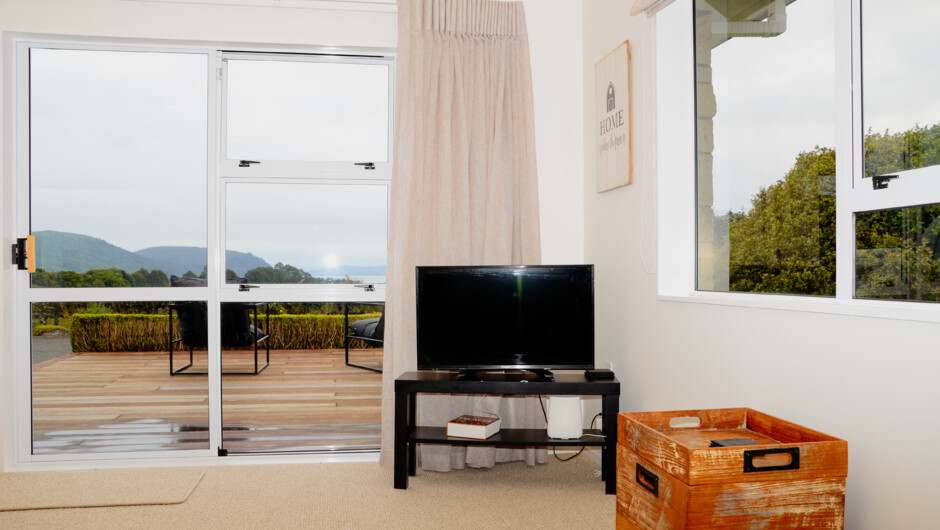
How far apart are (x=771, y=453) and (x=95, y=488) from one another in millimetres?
2755

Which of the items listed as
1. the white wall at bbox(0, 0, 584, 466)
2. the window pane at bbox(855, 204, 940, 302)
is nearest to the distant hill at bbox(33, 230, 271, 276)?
the white wall at bbox(0, 0, 584, 466)

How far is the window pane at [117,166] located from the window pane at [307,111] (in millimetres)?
206

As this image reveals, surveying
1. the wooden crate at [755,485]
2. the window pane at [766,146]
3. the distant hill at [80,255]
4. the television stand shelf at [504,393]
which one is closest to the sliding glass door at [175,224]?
the distant hill at [80,255]

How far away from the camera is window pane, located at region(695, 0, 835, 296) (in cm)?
186

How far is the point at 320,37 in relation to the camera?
10.7 ft

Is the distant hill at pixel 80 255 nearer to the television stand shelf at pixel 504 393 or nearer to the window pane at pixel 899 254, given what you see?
the television stand shelf at pixel 504 393

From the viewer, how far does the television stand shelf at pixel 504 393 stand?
8.86 ft

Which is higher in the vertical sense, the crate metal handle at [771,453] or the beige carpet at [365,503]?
the crate metal handle at [771,453]

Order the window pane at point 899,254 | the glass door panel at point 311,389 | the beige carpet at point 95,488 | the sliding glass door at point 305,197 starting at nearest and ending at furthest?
the window pane at point 899,254 < the beige carpet at point 95,488 < the sliding glass door at point 305,197 < the glass door panel at point 311,389

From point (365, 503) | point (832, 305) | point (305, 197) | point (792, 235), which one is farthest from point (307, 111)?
point (832, 305)

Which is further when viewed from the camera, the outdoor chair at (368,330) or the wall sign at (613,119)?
the outdoor chair at (368,330)

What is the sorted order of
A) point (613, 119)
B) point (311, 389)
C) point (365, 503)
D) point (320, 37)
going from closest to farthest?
point (365, 503) → point (613, 119) → point (320, 37) → point (311, 389)

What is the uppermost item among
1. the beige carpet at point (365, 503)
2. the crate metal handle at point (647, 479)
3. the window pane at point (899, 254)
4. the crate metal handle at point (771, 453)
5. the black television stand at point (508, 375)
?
the window pane at point (899, 254)

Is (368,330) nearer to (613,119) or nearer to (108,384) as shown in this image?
(108,384)
